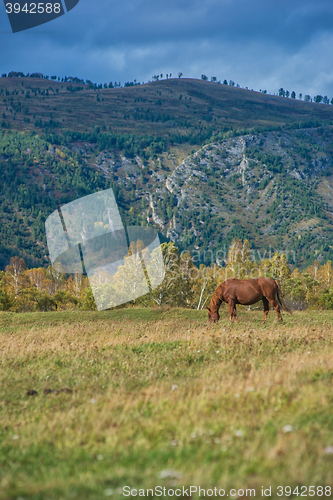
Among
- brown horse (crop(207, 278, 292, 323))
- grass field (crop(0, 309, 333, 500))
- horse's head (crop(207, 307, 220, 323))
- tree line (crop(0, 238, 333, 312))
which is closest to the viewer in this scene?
grass field (crop(0, 309, 333, 500))

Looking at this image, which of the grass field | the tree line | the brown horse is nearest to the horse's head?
the brown horse

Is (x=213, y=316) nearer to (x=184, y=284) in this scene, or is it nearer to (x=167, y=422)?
(x=167, y=422)

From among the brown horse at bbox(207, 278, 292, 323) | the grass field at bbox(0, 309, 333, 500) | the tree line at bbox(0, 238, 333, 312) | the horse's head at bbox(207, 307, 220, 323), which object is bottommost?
the tree line at bbox(0, 238, 333, 312)

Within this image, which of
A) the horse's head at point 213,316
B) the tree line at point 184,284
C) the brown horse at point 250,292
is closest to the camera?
the brown horse at point 250,292

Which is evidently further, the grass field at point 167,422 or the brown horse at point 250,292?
the brown horse at point 250,292

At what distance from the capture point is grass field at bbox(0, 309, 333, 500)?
205 inches

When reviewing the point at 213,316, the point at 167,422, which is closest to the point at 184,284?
the point at 213,316

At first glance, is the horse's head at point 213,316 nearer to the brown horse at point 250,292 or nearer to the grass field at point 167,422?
the brown horse at point 250,292

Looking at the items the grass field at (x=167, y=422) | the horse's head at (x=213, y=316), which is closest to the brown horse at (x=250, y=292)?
the horse's head at (x=213, y=316)

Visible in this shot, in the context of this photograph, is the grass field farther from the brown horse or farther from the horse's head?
the horse's head

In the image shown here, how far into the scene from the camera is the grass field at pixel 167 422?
17.1ft

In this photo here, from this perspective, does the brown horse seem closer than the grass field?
No

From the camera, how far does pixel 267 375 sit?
30.8ft

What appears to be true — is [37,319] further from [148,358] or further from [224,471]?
[224,471]
